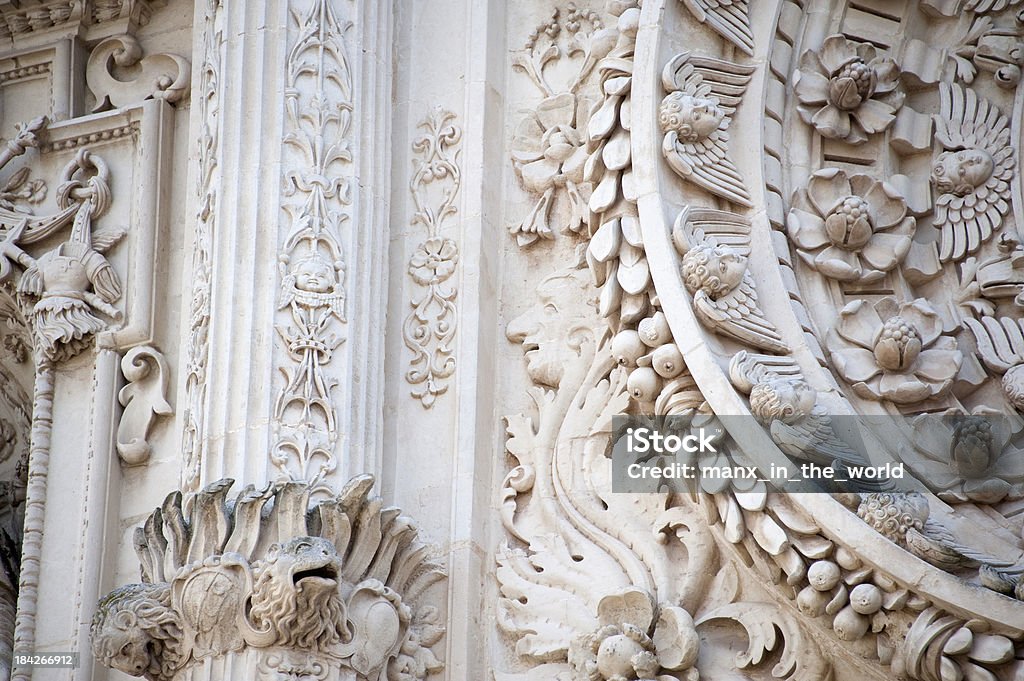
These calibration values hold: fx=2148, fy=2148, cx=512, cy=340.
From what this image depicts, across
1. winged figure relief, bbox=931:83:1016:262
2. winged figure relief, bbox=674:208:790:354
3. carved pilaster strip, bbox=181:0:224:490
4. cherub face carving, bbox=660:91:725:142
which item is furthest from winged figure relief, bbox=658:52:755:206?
carved pilaster strip, bbox=181:0:224:490

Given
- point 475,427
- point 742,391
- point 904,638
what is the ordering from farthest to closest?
point 475,427, point 742,391, point 904,638

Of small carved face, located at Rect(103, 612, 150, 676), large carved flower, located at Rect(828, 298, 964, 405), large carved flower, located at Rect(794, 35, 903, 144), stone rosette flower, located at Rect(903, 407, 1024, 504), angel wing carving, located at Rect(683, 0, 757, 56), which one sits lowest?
small carved face, located at Rect(103, 612, 150, 676)

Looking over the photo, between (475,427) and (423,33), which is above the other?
(423,33)

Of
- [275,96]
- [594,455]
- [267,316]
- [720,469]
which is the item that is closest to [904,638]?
[720,469]

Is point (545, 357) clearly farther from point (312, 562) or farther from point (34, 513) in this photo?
point (34, 513)

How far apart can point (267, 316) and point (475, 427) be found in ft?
2.43

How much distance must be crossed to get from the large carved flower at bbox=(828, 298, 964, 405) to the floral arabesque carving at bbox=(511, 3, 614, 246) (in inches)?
36.1

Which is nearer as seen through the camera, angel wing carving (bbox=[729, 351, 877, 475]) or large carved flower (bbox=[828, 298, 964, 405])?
angel wing carving (bbox=[729, 351, 877, 475])

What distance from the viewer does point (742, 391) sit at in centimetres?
632

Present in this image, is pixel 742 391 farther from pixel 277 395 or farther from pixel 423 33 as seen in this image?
pixel 423 33

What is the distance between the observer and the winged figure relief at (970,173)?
6.78 m

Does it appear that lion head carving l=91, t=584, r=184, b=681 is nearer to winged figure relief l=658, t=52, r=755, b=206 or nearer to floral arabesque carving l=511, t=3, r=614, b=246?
floral arabesque carving l=511, t=3, r=614, b=246

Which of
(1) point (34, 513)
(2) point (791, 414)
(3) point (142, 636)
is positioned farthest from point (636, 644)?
(1) point (34, 513)

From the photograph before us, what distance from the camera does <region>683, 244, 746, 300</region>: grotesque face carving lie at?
6449 millimetres
